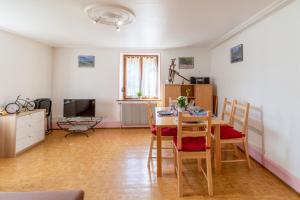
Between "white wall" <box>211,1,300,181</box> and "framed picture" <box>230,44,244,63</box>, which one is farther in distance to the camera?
"framed picture" <box>230,44,244,63</box>

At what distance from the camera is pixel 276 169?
2697mm

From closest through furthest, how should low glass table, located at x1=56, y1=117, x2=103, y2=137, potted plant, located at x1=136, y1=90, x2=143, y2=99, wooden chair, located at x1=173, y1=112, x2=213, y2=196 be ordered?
wooden chair, located at x1=173, y1=112, x2=213, y2=196 < low glass table, located at x1=56, y1=117, x2=103, y2=137 < potted plant, located at x1=136, y1=90, x2=143, y2=99

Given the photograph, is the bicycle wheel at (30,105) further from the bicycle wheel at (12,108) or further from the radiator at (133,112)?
the radiator at (133,112)

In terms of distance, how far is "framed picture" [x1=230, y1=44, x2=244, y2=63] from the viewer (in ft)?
12.3

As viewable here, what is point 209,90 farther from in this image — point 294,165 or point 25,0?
point 25,0

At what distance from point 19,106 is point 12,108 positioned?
0.18 meters

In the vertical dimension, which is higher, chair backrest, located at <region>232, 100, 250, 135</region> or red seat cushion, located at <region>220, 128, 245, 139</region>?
chair backrest, located at <region>232, 100, 250, 135</region>

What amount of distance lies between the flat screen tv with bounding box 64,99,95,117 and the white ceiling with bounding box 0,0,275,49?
60.4 inches

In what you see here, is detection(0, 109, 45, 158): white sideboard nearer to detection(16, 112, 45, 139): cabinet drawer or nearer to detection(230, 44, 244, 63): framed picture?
detection(16, 112, 45, 139): cabinet drawer

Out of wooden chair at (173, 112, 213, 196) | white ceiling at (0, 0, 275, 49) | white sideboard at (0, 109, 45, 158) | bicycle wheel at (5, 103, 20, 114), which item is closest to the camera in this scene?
wooden chair at (173, 112, 213, 196)

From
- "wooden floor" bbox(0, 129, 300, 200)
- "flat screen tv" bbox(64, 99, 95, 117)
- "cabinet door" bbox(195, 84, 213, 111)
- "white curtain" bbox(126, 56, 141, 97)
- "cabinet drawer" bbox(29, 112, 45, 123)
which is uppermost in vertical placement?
"white curtain" bbox(126, 56, 141, 97)

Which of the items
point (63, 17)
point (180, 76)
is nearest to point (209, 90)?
point (180, 76)

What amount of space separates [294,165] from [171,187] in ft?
5.01

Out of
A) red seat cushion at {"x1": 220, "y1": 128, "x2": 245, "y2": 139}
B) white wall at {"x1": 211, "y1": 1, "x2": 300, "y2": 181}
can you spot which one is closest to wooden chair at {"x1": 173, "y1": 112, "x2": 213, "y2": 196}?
red seat cushion at {"x1": 220, "y1": 128, "x2": 245, "y2": 139}
